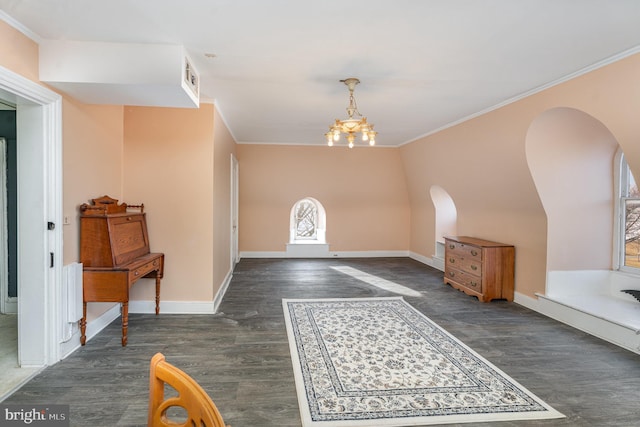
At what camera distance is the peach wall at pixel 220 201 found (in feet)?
13.3

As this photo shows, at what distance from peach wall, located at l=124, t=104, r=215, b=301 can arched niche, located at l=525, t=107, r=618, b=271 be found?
386 centimetres

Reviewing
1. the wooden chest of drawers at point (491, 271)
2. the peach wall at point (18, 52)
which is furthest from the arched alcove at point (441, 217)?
the peach wall at point (18, 52)

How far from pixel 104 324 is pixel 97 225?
3.96 feet

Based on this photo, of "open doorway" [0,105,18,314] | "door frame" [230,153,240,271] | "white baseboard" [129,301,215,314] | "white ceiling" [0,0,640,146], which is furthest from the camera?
"door frame" [230,153,240,271]

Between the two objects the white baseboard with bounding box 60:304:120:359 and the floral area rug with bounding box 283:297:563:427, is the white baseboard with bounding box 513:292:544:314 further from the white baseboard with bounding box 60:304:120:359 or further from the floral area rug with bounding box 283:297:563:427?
the white baseboard with bounding box 60:304:120:359

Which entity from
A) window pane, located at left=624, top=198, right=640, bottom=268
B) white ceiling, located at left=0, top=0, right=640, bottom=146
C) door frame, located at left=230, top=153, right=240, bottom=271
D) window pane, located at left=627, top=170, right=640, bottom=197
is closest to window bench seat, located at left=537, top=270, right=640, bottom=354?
window pane, located at left=624, top=198, right=640, bottom=268

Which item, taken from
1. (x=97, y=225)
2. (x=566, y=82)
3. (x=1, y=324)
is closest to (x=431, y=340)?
(x=566, y=82)

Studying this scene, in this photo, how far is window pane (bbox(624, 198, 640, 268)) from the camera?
154 inches

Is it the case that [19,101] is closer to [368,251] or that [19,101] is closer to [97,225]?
[97,225]

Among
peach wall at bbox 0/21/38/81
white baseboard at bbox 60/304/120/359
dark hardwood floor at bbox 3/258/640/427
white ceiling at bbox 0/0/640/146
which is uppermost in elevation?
white ceiling at bbox 0/0/640/146

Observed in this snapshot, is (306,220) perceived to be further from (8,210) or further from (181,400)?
(181,400)

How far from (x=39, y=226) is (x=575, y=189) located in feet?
18.3

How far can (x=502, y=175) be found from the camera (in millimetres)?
4414

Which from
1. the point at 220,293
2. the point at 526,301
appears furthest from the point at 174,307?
the point at 526,301
